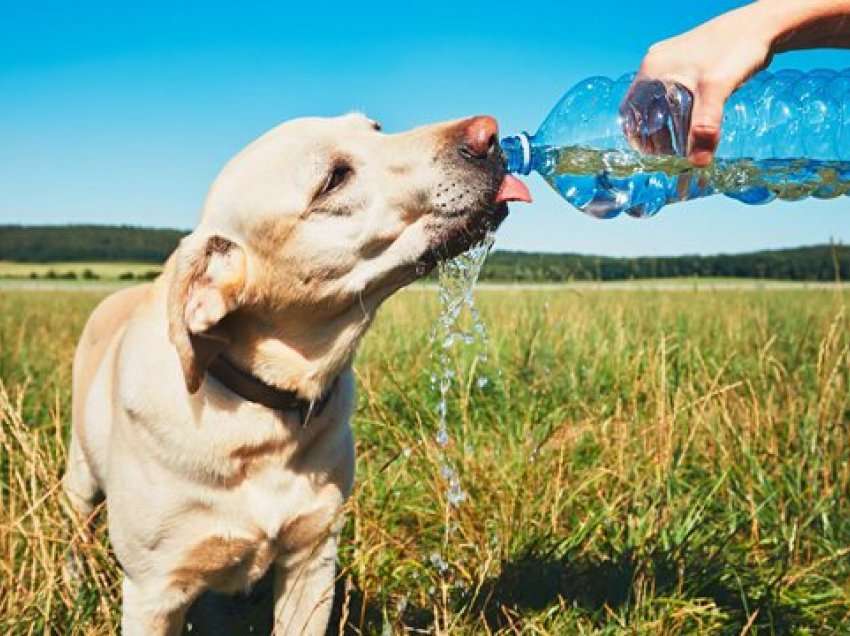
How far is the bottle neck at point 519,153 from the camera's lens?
2832 mm

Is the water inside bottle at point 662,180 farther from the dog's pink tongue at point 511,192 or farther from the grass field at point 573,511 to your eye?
the grass field at point 573,511

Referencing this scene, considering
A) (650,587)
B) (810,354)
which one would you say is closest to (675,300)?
(810,354)

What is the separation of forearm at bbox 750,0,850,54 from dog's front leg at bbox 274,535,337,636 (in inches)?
80.6

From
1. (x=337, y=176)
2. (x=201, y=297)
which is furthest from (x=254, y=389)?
(x=337, y=176)

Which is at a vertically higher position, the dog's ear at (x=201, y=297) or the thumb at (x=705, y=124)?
the thumb at (x=705, y=124)

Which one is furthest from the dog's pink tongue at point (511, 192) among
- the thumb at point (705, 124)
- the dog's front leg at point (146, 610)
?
the dog's front leg at point (146, 610)

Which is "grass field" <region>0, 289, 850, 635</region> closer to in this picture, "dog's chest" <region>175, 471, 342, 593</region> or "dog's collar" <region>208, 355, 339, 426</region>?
"dog's chest" <region>175, 471, 342, 593</region>

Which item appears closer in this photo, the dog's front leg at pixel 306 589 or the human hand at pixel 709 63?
the human hand at pixel 709 63

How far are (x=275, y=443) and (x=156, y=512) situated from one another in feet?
1.38

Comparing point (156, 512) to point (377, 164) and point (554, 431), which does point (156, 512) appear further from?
point (554, 431)

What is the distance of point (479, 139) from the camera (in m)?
2.59

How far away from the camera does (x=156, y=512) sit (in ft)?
8.66

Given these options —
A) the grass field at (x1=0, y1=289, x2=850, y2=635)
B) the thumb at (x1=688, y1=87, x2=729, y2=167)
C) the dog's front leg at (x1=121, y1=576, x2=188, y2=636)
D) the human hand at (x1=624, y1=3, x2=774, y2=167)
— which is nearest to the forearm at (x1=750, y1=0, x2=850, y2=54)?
the human hand at (x1=624, y1=3, x2=774, y2=167)

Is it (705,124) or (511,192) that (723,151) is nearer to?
(511,192)
